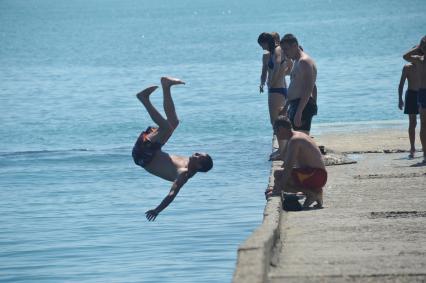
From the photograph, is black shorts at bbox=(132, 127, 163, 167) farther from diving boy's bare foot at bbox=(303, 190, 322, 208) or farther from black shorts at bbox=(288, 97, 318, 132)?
black shorts at bbox=(288, 97, 318, 132)

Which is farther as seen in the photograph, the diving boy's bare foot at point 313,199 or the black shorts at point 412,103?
the black shorts at point 412,103

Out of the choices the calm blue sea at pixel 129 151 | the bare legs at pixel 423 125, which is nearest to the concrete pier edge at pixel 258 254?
the calm blue sea at pixel 129 151

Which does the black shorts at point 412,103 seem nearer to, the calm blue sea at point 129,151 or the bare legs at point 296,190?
the calm blue sea at point 129,151

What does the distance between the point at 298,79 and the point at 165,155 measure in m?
2.80

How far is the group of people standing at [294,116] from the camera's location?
1248 centimetres

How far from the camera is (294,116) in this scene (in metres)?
14.7

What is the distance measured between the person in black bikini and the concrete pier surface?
848 mm

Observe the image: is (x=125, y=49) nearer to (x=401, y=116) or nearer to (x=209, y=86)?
(x=209, y=86)

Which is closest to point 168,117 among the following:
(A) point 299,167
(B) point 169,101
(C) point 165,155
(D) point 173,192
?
(B) point 169,101

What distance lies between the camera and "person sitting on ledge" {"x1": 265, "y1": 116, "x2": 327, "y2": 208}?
12.4 metres

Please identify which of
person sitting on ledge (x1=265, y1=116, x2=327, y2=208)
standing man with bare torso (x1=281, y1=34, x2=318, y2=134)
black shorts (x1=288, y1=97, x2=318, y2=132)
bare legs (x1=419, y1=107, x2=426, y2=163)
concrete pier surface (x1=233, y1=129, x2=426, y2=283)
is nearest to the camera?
concrete pier surface (x1=233, y1=129, x2=426, y2=283)

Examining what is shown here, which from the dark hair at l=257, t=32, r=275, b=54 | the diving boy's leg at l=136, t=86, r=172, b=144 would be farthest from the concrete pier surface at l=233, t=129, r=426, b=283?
the dark hair at l=257, t=32, r=275, b=54

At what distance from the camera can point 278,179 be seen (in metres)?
12.7

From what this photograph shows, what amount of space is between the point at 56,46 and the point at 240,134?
6671 centimetres
